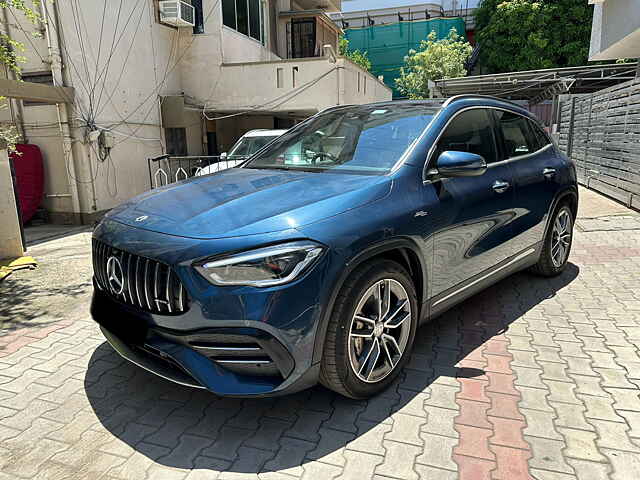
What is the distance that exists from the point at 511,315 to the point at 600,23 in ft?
41.6

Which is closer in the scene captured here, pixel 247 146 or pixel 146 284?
pixel 146 284

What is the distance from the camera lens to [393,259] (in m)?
2.95

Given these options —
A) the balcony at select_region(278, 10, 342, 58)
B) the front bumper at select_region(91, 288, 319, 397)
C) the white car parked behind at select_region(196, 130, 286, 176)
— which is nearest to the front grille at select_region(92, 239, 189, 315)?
the front bumper at select_region(91, 288, 319, 397)

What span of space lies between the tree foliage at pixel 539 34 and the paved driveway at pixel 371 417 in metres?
32.4

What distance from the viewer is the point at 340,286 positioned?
250 cm

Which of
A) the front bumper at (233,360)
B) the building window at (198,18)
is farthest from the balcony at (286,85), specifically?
the front bumper at (233,360)

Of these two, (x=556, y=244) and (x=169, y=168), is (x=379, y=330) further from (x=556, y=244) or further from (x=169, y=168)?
(x=169, y=168)

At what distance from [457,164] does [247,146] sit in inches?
314

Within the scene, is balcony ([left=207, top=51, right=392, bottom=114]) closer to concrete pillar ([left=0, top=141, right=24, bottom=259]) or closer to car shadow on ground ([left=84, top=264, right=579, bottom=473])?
concrete pillar ([left=0, top=141, right=24, bottom=259])

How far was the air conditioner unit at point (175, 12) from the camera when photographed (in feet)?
38.1

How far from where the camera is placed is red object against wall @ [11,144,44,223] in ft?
30.6

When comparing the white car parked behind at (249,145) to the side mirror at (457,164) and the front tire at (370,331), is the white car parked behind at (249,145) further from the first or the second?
the front tire at (370,331)

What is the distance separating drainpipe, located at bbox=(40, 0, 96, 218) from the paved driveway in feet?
20.6

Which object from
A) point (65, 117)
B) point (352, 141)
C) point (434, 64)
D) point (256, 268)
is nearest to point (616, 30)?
point (352, 141)
